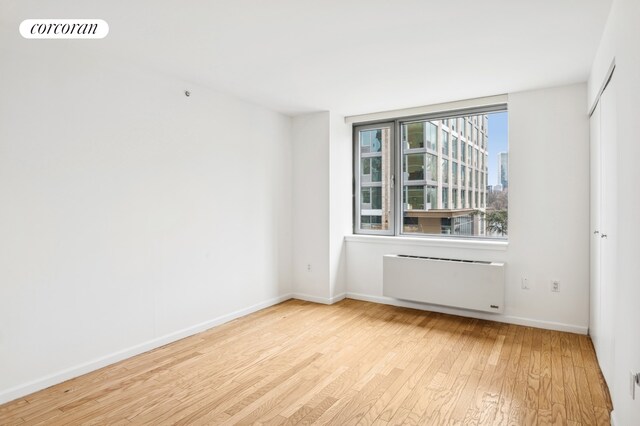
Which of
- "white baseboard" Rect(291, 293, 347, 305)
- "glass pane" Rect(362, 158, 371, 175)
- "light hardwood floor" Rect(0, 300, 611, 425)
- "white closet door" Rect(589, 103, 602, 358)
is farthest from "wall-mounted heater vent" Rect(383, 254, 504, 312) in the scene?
"glass pane" Rect(362, 158, 371, 175)

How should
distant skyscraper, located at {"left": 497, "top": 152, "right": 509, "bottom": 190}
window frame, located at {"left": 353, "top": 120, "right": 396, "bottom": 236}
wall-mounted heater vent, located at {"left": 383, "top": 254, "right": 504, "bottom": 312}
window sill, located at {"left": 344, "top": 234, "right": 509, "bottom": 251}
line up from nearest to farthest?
wall-mounted heater vent, located at {"left": 383, "top": 254, "right": 504, "bottom": 312} < window sill, located at {"left": 344, "top": 234, "right": 509, "bottom": 251} < distant skyscraper, located at {"left": 497, "top": 152, "right": 509, "bottom": 190} < window frame, located at {"left": 353, "top": 120, "right": 396, "bottom": 236}

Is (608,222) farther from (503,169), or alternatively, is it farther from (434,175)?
(434,175)

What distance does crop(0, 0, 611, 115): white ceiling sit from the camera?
7.22 ft

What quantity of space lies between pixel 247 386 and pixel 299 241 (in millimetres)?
2462

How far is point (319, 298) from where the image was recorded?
474cm

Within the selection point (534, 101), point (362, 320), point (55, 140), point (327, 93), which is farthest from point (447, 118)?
point (55, 140)

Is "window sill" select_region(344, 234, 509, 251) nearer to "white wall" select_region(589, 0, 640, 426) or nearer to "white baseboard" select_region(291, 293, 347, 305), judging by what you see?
"white baseboard" select_region(291, 293, 347, 305)

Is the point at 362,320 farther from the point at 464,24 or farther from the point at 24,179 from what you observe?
the point at 24,179

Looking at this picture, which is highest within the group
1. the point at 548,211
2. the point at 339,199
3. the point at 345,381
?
the point at 339,199

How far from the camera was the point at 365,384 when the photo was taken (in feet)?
8.58

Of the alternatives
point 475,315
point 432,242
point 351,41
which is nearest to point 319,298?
point 432,242

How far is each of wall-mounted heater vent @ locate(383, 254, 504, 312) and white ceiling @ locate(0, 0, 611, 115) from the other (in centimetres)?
183

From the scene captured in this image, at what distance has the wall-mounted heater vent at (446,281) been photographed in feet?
12.6

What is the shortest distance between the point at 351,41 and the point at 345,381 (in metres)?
2.41
